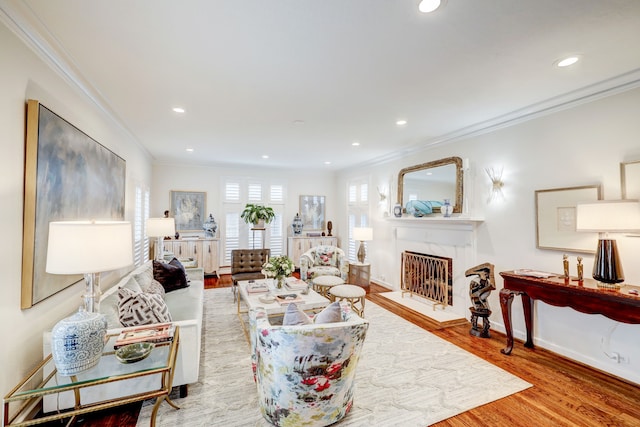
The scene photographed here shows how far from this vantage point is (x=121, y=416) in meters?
2.11

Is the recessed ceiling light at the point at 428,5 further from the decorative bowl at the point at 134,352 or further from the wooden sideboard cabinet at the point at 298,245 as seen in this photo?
the wooden sideboard cabinet at the point at 298,245

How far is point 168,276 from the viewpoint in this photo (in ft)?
12.2

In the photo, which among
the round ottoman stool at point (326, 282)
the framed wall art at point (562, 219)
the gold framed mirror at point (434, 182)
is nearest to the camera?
the framed wall art at point (562, 219)

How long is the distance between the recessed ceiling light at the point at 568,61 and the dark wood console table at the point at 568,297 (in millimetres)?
1918

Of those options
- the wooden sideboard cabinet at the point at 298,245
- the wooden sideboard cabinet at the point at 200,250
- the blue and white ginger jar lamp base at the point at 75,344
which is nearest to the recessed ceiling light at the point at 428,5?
the blue and white ginger jar lamp base at the point at 75,344

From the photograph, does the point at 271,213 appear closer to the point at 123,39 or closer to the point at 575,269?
the point at 123,39

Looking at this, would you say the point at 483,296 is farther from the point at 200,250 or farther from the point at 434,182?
the point at 200,250

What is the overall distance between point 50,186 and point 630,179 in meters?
4.83

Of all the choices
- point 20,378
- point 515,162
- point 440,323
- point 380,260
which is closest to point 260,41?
point 20,378

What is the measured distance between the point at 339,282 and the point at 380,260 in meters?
1.98

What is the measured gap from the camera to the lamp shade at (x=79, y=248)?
164 cm

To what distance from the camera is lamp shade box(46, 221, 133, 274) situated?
1.64 metres

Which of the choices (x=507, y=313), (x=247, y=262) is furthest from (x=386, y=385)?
(x=247, y=262)

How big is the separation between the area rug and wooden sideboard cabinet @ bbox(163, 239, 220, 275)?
316 centimetres
